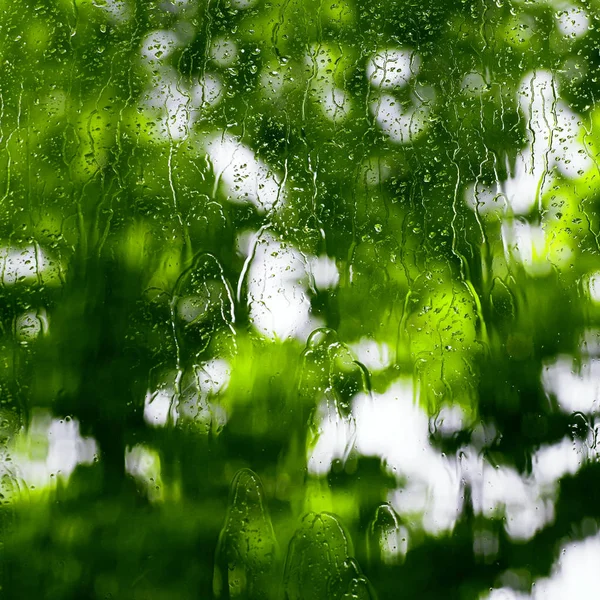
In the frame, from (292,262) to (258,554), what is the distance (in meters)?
0.49

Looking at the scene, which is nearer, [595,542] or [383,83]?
[595,542]

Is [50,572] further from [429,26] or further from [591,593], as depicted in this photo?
[429,26]

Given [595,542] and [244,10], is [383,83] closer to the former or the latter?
[244,10]

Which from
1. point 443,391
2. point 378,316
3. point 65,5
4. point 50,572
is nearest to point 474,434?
point 443,391

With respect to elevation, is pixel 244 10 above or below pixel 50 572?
above

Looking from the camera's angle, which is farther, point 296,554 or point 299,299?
point 299,299

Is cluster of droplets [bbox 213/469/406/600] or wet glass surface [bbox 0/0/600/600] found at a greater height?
wet glass surface [bbox 0/0/600/600]

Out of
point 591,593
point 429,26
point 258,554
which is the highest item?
point 429,26

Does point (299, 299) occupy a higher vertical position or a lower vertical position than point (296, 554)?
higher

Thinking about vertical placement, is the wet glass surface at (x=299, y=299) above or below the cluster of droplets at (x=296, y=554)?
above

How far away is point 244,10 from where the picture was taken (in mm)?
1178

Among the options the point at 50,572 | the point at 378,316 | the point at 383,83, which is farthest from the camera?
the point at 383,83

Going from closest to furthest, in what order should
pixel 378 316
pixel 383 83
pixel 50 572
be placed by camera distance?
pixel 50 572 → pixel 378 316 → pixel 383 83

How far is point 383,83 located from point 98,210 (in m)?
0.59
